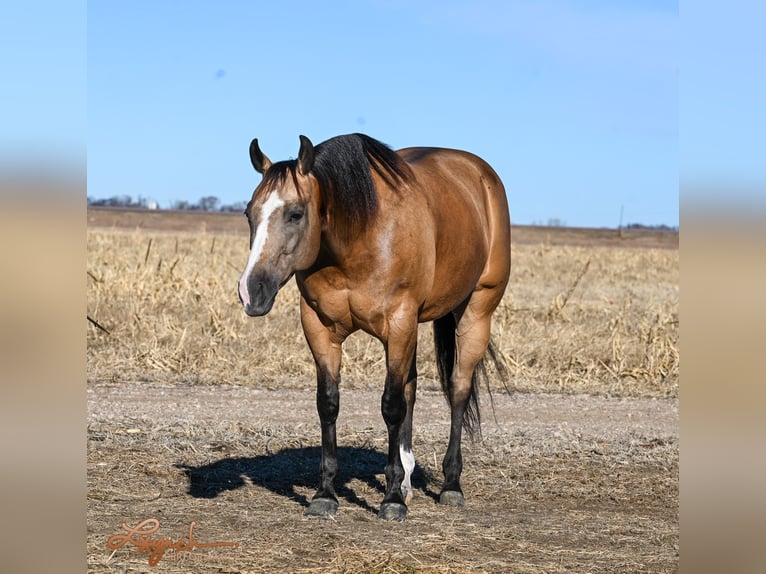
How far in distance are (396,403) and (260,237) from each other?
64.1 inches

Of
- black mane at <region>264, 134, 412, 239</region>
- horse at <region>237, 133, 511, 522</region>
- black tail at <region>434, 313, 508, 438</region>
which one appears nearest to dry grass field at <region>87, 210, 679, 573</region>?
black tail at <region>434, 313, 508, 438</region>

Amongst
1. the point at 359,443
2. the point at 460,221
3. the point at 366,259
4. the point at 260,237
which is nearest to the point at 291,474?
the point at 359,443

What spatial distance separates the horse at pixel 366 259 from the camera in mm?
5688

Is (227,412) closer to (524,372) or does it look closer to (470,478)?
(470,478)

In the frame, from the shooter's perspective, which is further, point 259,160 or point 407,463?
point 407,463

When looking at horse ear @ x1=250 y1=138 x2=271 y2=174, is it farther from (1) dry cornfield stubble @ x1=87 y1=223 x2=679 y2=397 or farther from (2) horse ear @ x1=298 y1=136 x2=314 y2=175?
(1) dry cornfield stubble @ x1=87 y1=223 x2=679 y2=397

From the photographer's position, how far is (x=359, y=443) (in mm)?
8922

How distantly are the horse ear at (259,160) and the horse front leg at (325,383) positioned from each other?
1025mm

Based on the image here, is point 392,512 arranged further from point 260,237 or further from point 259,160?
point 259,160

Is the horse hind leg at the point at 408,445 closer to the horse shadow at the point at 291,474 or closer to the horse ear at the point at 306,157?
the horse shadow at the point at 291,474

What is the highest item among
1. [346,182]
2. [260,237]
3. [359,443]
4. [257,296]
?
[346,182]

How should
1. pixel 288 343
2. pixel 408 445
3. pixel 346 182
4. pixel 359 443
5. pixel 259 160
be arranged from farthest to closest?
pixel 288 343
pixel 359 443
pixel 408 445
pixel 346 182
pixel 259 160

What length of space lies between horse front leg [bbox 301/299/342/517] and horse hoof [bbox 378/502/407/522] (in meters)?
0.33
